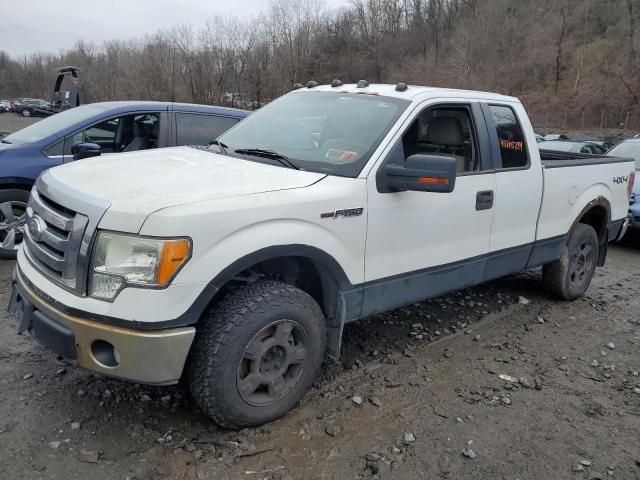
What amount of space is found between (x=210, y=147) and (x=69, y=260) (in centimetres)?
162

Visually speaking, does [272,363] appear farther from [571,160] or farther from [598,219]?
[598,219]

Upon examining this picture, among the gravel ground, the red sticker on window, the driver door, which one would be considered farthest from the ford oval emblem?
the driver door

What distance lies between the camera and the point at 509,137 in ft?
14.1

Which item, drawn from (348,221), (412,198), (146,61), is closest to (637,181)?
(412,198)

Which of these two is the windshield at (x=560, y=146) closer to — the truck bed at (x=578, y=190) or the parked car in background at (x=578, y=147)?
the parked car in background at (x=578, y=147)

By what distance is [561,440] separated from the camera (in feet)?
10.0

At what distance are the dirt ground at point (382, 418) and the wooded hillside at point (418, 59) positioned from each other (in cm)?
2348

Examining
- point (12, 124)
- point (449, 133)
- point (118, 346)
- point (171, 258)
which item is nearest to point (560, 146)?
point (449, 133)

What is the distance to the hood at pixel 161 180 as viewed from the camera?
2514 mm

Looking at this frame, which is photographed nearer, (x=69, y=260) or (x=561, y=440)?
(x=69, y=260)

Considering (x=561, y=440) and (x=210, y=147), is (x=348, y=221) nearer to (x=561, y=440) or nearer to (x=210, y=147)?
(x=210, y=147)

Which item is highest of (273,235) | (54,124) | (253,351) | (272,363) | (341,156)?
(54,124)

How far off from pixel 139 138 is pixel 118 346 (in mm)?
4133

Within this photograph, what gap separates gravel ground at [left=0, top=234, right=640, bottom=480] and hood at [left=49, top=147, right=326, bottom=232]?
48.0 inches
